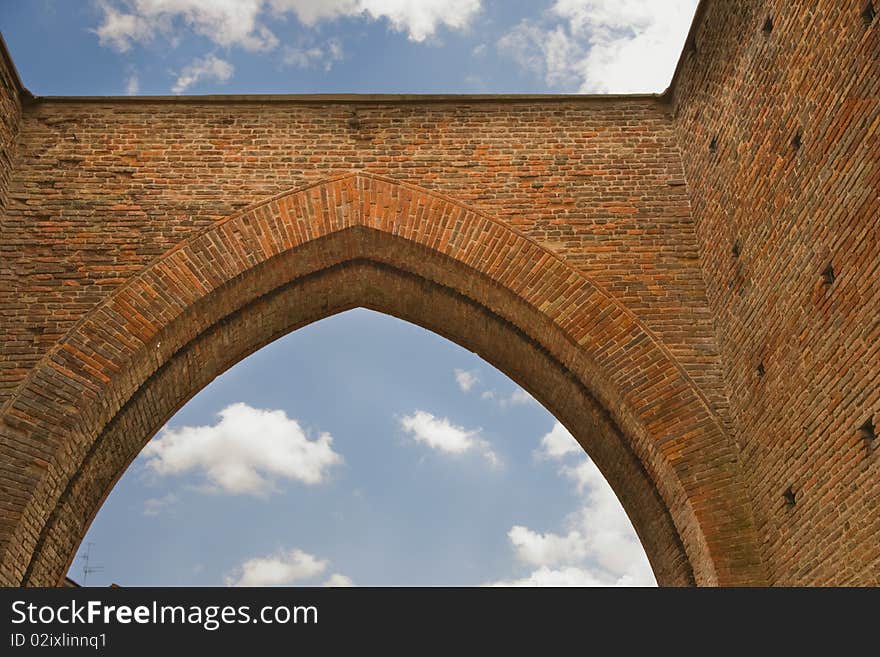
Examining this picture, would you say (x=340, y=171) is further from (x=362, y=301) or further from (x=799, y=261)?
(x=799, y=261)

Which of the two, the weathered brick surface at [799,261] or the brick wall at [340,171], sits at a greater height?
the brick wall at [340,171]

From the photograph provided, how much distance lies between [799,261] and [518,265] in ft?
8.30

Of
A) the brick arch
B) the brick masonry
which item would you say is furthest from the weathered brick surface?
the brick arch

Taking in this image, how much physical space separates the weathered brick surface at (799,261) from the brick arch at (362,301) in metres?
0.56

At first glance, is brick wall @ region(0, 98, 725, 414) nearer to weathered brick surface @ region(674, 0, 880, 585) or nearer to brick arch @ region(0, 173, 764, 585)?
brick arch @ region(0, 173, 764, 585)

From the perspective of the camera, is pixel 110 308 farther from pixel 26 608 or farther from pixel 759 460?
pixel 759 460

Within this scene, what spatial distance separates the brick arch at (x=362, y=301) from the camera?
7.23m

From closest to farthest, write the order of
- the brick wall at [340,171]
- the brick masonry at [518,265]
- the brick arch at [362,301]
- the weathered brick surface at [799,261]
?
the weathered brick surface at [799,261]
the brick masonry at [518,265]
the brick arch at [362,301]
the brick wall at [340,171]

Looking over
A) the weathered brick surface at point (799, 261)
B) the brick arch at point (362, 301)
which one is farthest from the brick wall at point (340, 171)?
the weathered brick surface at point (799, 261)

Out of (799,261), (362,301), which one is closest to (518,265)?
(362,301)

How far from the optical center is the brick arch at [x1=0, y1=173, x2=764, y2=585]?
7227 mm

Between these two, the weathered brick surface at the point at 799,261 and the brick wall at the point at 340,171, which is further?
the brick wall at the point at 340,171

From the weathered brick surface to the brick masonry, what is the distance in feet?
0.09

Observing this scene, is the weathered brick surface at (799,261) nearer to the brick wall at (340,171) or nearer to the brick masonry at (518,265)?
the brick masonry at (518,265)
